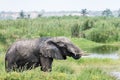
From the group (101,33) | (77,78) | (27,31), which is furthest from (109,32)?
(77,78)

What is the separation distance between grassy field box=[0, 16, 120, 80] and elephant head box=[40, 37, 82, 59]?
440 mm

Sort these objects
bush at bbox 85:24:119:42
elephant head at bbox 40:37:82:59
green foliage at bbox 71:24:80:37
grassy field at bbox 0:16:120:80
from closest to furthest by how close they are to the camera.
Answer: elephant head at bbox 40:37:82:59 < grassy field at bbox 0:16:120:80 < bush at bbox 85:24:119:42 < green foliage at bbox 71:24:80:37

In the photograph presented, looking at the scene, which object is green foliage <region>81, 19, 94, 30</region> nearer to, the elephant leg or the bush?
the bush

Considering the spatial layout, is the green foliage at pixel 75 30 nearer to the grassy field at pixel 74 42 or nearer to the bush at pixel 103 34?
the grassy field at pixel 74 42

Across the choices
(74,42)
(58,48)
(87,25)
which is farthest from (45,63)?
(87,25)

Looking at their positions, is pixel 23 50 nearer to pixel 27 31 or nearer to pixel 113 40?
pixel 27 31

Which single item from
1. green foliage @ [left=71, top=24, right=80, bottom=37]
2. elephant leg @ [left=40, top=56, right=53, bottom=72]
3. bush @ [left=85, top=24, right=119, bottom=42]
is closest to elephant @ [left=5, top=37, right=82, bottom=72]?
elephant leg @ [left=40, top=56, right=53, bottom=72]

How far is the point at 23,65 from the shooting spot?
1059cm

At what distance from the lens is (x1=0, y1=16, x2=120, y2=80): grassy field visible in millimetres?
10452

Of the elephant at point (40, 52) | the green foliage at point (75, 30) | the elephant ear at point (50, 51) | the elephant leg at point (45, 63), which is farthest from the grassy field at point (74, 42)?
the elephant ear at point (50, 51)

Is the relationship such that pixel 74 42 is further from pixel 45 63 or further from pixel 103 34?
pixel 45 63

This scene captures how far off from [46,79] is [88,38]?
44.6 meters

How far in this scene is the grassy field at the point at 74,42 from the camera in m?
10.5

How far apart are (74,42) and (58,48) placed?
34.8m
